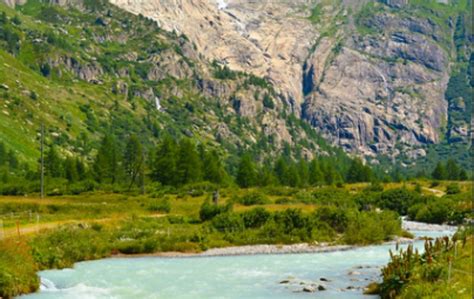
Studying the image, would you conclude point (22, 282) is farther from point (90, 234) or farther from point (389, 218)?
point (389, 218)

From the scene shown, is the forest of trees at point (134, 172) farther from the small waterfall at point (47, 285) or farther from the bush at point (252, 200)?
the small waterfall at point (47, 285)

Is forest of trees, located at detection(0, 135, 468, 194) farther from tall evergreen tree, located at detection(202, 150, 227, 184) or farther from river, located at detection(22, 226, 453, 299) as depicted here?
river, located at detection(22, 226, 453, 299)

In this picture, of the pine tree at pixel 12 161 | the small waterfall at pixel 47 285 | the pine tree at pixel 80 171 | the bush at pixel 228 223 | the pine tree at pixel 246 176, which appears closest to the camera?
the small waterfall at pixel 47 285

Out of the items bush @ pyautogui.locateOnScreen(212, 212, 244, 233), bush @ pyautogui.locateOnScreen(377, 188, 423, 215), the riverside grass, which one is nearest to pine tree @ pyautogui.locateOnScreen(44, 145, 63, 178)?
the riverside grass

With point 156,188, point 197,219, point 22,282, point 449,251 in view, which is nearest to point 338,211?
point 197,219

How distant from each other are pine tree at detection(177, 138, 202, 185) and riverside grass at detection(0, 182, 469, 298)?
152 feet

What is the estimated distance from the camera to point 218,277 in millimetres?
45906

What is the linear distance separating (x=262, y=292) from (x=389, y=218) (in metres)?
44.6

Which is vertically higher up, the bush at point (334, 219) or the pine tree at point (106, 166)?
the pine tree at point (106, 166)

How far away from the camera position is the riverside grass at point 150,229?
52.0m

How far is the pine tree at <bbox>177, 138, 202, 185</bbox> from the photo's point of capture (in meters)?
141

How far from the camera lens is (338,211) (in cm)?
7469

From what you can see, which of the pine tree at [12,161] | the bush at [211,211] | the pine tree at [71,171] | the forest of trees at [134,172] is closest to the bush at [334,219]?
the bush at [211,211]

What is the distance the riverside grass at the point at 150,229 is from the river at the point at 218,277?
95.9 inches
